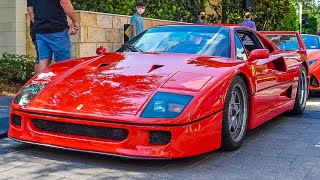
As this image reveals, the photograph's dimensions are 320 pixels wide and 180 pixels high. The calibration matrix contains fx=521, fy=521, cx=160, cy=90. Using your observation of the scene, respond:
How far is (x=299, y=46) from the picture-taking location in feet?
27.0

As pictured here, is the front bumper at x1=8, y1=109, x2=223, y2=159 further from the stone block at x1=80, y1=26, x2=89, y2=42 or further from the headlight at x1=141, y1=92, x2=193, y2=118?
the stone block at x1=80, y1=26, x2=89, y2=42

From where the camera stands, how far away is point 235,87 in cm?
492

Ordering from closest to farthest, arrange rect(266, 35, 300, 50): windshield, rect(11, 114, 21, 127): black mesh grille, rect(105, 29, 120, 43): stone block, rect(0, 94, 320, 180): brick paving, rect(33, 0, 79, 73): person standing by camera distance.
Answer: rect(0, 94, 320, 180): brick paving
rect(11, 114, 21, 127): black mesh grille
rect(33, 0, 79, 73): person standing
rect(266, 35, 300, 50): windshield
rect(105, 29, 120, 43): stone block

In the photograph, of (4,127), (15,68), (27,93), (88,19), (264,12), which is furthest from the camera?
(264,12)

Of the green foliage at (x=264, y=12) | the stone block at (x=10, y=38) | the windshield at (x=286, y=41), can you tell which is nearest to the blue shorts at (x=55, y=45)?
the windshield at (x=286, y=41)

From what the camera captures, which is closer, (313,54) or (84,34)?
(313,54)

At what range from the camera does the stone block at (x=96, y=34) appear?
10.2m

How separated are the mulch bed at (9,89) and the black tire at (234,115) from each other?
15.0ft

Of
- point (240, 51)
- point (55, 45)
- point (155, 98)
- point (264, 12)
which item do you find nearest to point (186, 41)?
point (240, 51)

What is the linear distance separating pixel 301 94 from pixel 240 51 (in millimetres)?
2232

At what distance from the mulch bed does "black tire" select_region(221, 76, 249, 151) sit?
4.58 meters

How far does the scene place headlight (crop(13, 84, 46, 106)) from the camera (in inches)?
181

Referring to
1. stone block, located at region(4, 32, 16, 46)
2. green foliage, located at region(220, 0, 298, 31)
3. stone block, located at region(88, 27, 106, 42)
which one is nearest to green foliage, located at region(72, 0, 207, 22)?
stone block, located at region(88, 27, 106, 42)

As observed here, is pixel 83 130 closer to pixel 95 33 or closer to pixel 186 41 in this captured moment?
pixel 186 41
